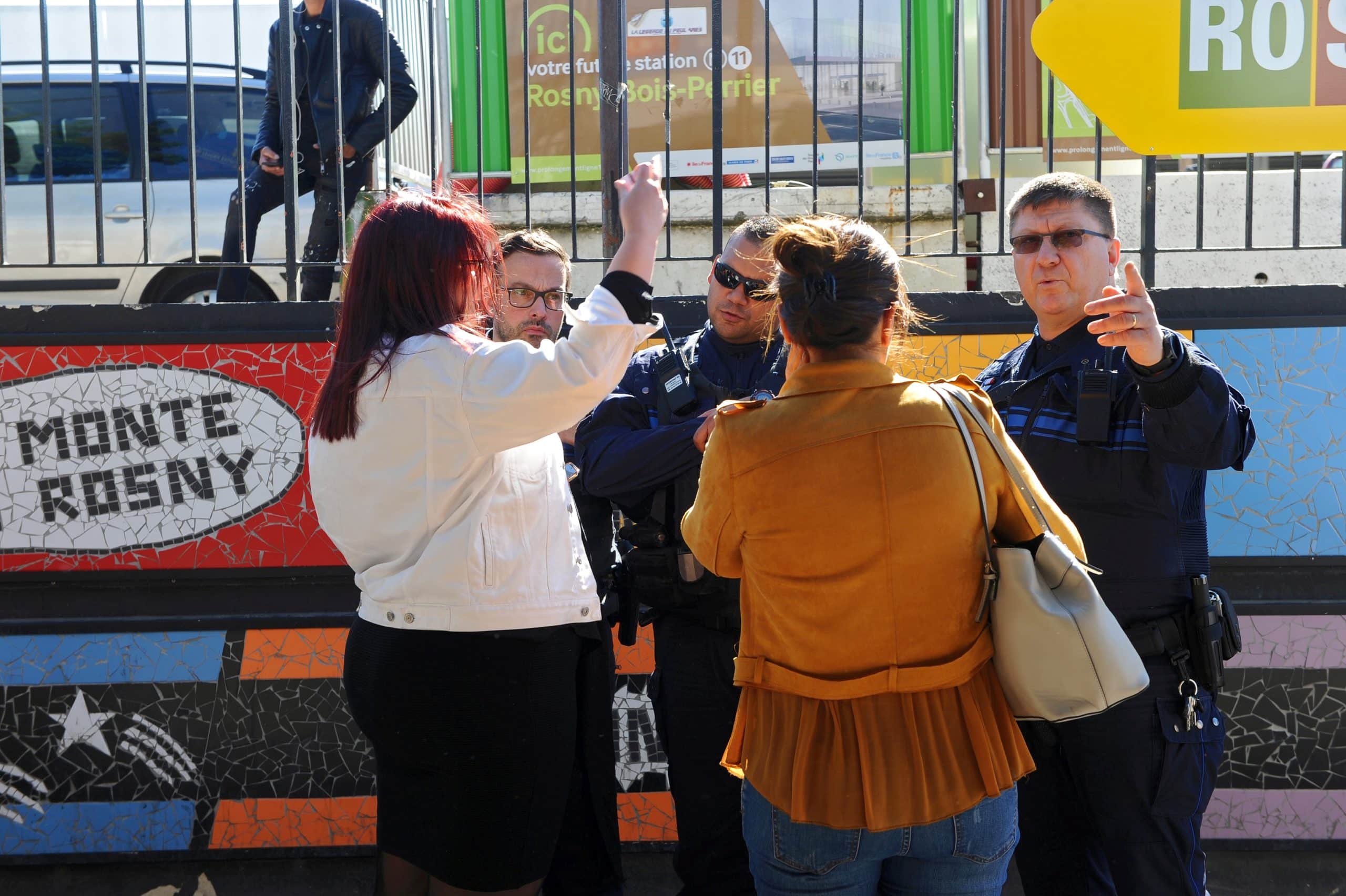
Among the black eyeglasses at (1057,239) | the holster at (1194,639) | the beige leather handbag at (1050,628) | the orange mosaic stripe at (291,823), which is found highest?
the black eyeglasses at (1057,239)

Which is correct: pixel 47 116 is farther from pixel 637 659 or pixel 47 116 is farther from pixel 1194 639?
pixel 1194 639

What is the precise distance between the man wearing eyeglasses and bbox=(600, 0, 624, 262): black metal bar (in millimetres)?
483

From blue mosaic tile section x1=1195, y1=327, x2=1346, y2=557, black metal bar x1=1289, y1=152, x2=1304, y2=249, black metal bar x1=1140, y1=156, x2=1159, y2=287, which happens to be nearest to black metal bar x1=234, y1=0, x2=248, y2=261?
black metal bar x1=1140, y1=156, x2=1159, y2=287

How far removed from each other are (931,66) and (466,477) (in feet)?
13.3

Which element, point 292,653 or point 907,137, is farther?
point 907,137

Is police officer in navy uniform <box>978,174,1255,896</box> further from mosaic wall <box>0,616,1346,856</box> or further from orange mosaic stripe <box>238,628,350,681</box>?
orange mosaic stripe <box>238,628,350,681</box>

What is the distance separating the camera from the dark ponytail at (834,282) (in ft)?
5.89

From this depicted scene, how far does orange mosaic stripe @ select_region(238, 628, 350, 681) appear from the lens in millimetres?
3537

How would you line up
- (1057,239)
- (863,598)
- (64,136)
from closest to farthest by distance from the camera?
(863,598)
(1057,239)
(64,136)

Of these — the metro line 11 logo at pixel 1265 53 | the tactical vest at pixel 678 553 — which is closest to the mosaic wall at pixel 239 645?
the metro line 11 logo at pixel 1265 53

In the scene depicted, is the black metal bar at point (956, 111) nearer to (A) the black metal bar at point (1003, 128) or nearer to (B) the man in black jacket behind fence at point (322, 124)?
(A) the black metal bar at point (1003, 128)

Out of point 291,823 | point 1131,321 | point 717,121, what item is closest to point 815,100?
point 717,121

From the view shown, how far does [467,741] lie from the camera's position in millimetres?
2092

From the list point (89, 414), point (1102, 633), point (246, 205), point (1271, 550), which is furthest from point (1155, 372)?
point (246, 205)
